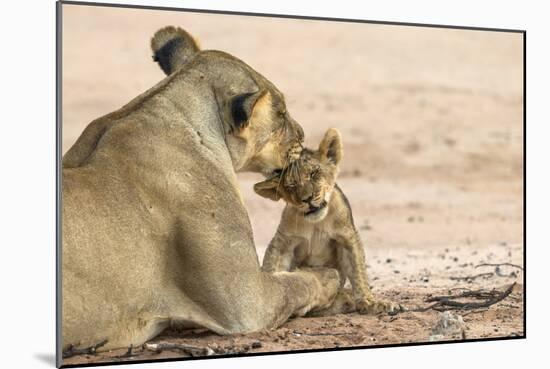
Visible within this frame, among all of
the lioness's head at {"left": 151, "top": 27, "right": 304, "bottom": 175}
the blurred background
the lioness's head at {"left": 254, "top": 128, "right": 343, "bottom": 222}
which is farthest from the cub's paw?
the blurred background

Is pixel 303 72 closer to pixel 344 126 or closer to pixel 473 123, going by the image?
pixel 344 126

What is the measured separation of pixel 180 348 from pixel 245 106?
4.41ft

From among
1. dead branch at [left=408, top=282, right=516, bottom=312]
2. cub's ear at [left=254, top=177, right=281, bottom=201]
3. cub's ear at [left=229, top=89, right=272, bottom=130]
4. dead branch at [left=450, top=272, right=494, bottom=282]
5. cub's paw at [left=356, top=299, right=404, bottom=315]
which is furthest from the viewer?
dead branch at [left=450, top=272, right=494, bottom=282]

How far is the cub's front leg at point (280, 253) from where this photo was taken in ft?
23.7

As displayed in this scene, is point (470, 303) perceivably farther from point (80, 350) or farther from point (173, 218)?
point (80, 350)

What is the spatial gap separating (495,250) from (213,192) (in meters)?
4.95

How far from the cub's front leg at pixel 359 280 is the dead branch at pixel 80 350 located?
1.73m

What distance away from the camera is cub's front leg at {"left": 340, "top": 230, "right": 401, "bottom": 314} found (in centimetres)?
719

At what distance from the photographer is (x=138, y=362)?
6250mm

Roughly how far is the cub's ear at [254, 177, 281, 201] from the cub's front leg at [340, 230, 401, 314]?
50 centimetres

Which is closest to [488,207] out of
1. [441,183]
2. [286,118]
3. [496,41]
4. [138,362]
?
[441,183]

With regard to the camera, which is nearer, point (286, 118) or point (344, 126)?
point (286, 118)

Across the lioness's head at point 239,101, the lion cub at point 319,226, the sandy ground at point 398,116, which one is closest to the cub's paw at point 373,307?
the lion cub at point 319,226

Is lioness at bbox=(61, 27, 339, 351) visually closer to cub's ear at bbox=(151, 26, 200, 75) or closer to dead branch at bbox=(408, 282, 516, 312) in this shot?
cub's ear at bbox=(151, 26, 200, 75)
